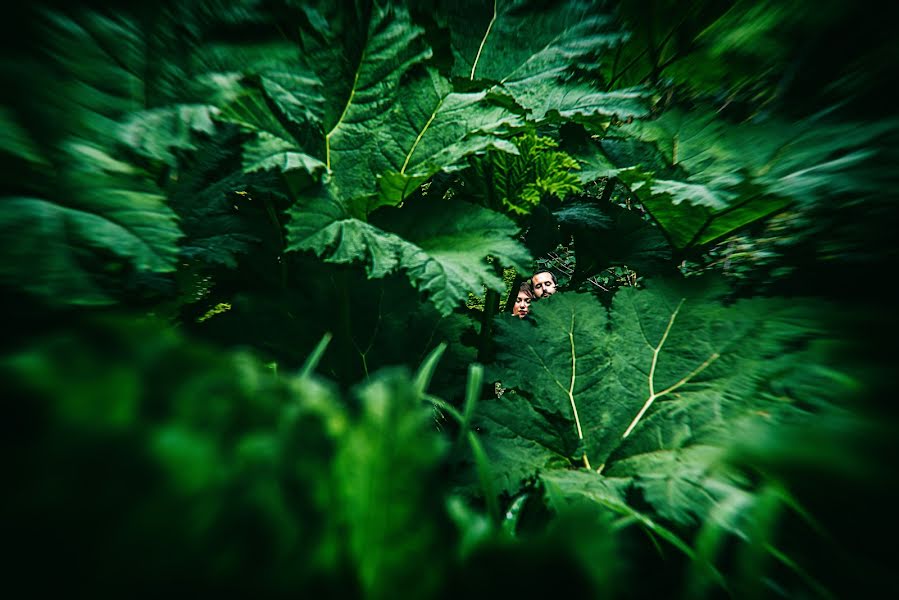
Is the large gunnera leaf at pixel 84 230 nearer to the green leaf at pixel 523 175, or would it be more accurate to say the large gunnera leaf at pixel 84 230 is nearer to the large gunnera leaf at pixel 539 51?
A: the green leaf at pixel 523 175

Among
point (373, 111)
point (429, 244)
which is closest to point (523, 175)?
point (429, 244)

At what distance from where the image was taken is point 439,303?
72cm

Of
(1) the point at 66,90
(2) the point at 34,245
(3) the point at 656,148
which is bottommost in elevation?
(2) the point at 34,245

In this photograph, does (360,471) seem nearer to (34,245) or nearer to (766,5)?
(34,245)

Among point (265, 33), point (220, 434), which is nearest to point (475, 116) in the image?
point (265, 33)

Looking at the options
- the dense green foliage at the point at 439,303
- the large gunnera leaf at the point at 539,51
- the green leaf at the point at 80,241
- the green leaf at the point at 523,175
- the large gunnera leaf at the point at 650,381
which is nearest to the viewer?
the dense green foliage at the point at 439,303

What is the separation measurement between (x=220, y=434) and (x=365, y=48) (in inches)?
37.8

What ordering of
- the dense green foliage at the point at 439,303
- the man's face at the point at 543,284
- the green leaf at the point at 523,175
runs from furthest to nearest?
the man's face at the point at 543,284 < the green leaf at the point at 523,175 < the dense green foliage at the point at 439,303

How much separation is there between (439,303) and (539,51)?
85 cm

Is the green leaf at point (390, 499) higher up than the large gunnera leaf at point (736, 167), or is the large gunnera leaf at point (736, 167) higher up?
the large gunnera leaf at point (736, 167)

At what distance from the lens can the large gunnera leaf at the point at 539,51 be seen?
0.99 m

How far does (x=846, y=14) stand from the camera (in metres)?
0.85

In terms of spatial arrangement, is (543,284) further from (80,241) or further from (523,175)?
(80,241)

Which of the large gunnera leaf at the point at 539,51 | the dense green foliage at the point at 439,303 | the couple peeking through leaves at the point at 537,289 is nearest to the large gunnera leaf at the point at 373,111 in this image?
the dense green foliage at the point at 439,303
